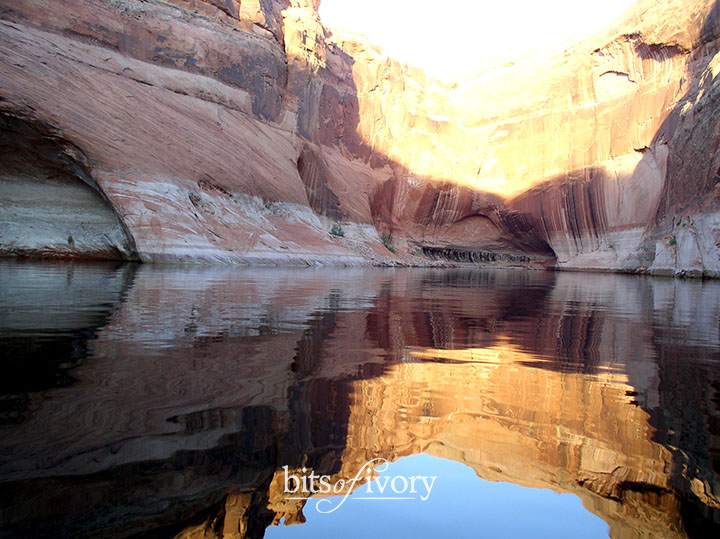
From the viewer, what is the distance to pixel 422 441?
1.92 metres

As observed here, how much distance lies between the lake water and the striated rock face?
52.6 feet

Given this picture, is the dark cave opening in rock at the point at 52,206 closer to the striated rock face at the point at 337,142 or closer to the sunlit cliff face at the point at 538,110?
the striated rock face at the point at 337,142

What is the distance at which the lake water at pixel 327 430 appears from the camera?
1.33 meters

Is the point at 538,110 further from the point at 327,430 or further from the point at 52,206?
the point at 327,430

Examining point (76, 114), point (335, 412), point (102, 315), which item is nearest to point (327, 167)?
point (76, 114)

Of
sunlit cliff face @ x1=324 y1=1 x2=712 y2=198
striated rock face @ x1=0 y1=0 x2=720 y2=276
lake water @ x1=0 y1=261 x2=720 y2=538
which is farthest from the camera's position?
sunlit cliff face @ x1=324 y1=1 x2=712 y2=198

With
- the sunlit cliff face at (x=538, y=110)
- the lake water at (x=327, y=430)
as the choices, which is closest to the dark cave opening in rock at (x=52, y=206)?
the lake water at (x=327, y=430)

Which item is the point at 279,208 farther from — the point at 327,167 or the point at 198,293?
the point at 198,293

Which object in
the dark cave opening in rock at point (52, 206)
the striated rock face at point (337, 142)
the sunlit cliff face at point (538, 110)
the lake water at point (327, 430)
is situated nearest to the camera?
the lake water at point (327, 430)

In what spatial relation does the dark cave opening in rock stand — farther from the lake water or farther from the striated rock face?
the lake water

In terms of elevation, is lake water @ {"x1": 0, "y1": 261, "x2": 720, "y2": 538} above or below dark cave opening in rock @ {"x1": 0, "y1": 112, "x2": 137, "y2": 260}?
below

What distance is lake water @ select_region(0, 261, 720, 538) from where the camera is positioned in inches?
52.5

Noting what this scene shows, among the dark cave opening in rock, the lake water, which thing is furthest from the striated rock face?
the lake water

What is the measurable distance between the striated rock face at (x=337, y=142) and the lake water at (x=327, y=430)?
16028mm
